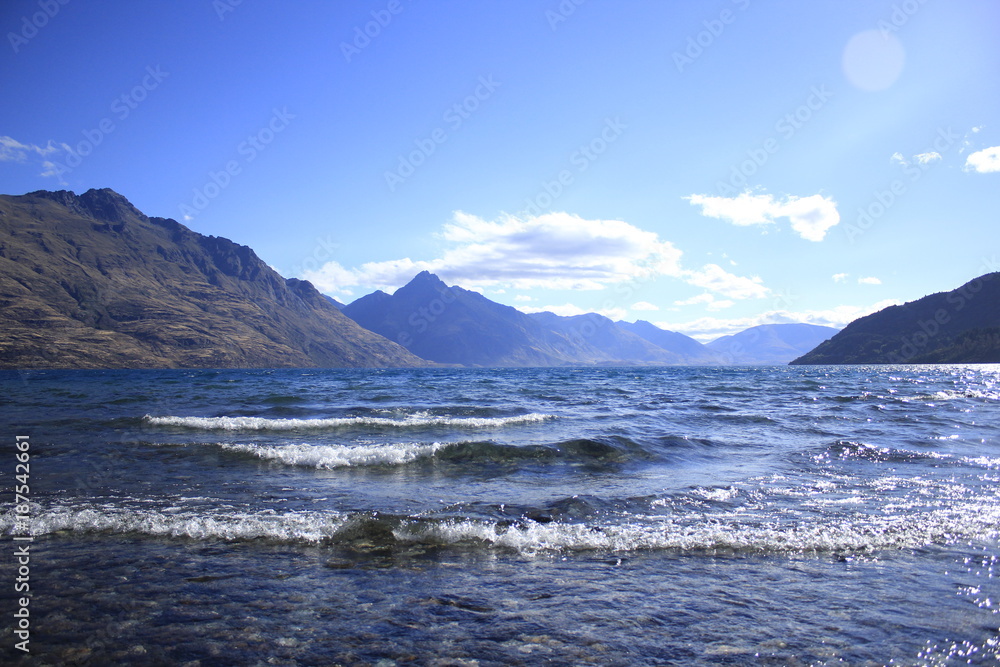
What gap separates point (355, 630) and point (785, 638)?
484 cm

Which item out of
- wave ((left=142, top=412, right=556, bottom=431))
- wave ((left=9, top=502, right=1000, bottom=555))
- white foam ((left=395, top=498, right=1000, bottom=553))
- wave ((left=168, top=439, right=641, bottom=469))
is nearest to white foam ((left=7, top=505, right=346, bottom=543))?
wave ((left=9, top=502, right=1000, bottom=555))

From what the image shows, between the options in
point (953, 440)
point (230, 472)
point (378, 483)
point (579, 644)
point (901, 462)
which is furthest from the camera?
point (953, 440)

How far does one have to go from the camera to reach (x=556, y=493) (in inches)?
463

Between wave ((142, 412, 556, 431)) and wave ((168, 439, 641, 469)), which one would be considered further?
wave ((142, 412, 556, 431))

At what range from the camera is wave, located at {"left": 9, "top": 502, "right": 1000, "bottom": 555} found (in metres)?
8.30

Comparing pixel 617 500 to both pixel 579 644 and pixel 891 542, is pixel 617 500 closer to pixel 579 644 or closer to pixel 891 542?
pixel 891 542

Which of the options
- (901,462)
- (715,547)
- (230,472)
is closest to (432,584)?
(715,547)

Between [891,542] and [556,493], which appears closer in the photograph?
[891,542]

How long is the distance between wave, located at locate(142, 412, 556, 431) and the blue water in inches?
160

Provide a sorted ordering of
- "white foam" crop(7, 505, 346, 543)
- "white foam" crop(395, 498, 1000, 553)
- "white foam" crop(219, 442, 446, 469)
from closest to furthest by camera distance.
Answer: "white foam" crop(395, 498, 1000, 553) → "white foam" crop(7, 505, 346, 543) → "white foam" crop(219, 442, 446, 469)

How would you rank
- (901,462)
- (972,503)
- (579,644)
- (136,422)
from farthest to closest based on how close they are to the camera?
(136,422) → (901,462) → (972,503) → (579,644)

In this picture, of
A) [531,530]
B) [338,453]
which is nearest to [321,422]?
[338,453]

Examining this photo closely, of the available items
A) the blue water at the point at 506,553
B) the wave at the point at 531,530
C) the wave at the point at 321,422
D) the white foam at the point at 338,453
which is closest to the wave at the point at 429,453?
the white foam at the point at 338,453

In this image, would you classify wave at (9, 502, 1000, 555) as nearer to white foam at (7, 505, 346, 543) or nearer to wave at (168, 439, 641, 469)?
white foam at (7, 505, 346, 543)
